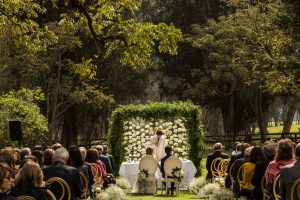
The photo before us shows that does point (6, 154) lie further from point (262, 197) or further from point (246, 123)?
point (246, 123)

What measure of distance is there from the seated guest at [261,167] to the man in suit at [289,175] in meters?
1.85

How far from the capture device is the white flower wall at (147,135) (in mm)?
25688

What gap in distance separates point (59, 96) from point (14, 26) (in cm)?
2427

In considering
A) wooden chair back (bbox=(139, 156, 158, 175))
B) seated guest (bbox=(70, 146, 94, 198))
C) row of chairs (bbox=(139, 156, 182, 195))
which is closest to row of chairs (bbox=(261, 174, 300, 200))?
seated guest (bbox=(70, 146, 94, 198))

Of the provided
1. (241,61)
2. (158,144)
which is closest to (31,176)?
(158,144)

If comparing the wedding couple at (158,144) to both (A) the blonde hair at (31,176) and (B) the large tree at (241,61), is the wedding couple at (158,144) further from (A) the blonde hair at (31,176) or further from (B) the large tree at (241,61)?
(A) the blonde hair at (31,176)

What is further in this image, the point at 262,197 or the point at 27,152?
the point at 27,152

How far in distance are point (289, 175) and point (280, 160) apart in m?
0.91

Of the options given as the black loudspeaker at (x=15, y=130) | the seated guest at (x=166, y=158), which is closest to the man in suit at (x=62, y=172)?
the seated guest at (x=166, y=158)

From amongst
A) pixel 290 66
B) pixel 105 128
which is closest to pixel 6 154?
pixel 290 66

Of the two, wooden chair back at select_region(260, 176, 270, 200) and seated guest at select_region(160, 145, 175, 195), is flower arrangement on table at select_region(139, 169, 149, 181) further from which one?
wooden chair back at select_region(260, 176, 270, 200)

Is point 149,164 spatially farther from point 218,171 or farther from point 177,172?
point 218,171

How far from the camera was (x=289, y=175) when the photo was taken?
8766 millimetres

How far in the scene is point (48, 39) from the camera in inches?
668
